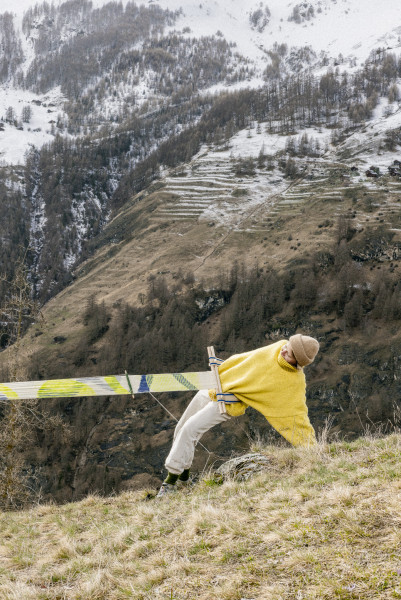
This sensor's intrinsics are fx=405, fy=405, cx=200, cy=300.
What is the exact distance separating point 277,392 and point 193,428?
102 cm

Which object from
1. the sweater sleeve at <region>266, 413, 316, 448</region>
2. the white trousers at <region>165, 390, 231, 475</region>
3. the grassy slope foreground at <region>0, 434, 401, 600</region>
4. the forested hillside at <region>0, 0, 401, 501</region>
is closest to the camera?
the grassy slope foreground at <region>0, 434, 401, 600</region>

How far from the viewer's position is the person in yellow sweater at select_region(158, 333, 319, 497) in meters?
4.16

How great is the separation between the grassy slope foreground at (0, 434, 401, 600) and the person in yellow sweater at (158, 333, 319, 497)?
1.35 ft

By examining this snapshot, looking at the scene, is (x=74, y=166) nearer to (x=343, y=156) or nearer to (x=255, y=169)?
(x=255, y=169)

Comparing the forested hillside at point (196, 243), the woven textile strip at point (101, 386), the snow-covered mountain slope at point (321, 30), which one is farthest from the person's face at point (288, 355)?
the snow-covered mountain slope at point (321, 30)

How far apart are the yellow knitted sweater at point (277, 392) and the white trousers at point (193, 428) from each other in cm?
21

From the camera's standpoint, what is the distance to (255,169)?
76875mm

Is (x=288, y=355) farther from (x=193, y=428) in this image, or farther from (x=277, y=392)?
(x=193, y=428)

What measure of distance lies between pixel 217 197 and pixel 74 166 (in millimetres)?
60667

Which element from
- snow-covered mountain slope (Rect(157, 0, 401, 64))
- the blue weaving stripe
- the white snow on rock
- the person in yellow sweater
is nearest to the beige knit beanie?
the person in yellow sweater

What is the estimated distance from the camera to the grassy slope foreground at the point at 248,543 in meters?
2.07

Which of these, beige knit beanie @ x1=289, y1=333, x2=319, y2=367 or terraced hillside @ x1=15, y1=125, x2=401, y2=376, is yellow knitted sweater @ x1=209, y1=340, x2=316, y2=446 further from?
terraced hillside @ x1=15, y1=125, x2=401, y2=376

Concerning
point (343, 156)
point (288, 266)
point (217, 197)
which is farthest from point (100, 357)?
point (343, 156)

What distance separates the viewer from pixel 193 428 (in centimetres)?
446
